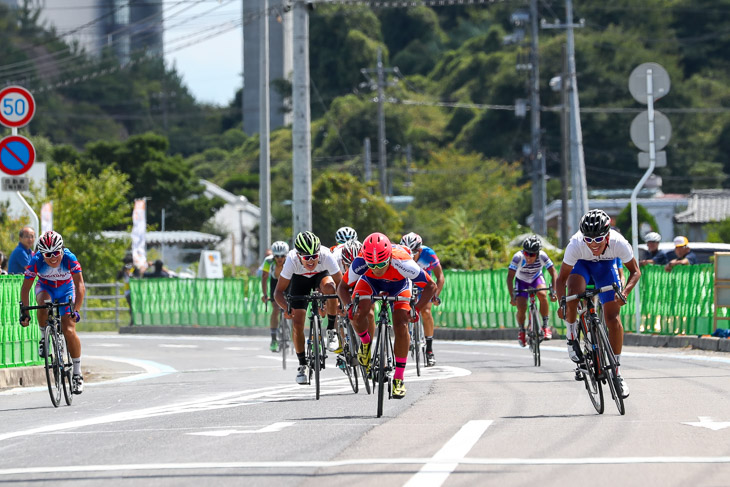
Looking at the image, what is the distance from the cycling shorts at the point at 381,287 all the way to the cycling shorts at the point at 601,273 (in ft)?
5.03

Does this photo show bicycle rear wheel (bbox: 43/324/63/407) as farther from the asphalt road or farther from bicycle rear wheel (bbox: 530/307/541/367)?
bicycle rear wheel (bbox: 530/307/541/367)

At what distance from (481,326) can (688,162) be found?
51596 mm

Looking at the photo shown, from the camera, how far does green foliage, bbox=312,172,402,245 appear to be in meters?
51.9

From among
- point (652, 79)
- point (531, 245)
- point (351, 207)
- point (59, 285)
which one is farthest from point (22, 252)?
point (351, 207)

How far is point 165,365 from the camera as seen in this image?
2128 cm

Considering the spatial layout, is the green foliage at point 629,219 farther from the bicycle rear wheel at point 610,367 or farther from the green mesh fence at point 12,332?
the bicycle rear wheel at point 610,367

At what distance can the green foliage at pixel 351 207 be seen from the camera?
51938mm

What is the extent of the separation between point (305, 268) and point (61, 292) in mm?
2663

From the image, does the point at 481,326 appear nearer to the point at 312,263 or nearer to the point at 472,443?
the point at 312,263

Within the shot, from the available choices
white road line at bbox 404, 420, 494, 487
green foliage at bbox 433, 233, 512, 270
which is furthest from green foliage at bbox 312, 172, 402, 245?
white road line at bbox 404, 420, 494, 487

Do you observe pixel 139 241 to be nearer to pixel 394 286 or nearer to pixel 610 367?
pixel 394 286

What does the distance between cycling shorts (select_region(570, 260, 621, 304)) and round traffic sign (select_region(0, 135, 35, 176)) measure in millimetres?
8791

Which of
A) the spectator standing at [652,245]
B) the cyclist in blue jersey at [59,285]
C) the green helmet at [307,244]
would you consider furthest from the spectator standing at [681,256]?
the cyclist in blue jersey at [59,285]

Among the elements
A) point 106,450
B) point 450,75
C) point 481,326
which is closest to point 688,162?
point 450,75
